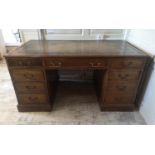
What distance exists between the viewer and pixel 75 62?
4.29ft

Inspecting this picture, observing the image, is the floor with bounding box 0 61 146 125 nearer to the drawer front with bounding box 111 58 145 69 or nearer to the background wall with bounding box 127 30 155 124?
the background wall with bounding box 127 30 155 124

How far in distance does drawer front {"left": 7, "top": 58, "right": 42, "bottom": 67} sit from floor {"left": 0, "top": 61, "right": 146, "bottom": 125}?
0.60 meters

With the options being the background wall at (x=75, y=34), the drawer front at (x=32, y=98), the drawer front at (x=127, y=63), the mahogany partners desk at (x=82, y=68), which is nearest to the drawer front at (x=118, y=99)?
the mahogany partners desk at (x=82, y=68)

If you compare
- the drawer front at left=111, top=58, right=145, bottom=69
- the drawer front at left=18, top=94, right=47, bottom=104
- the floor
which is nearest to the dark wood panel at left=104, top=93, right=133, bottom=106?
the floor

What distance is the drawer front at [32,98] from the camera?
1492 millimetres

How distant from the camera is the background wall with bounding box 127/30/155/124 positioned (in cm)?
132

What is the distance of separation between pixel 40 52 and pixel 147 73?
3.64ft

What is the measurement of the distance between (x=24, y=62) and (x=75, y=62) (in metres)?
0.48

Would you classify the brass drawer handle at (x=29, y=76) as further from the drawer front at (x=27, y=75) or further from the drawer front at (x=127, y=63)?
the drawer front at (x=127, y=63)
